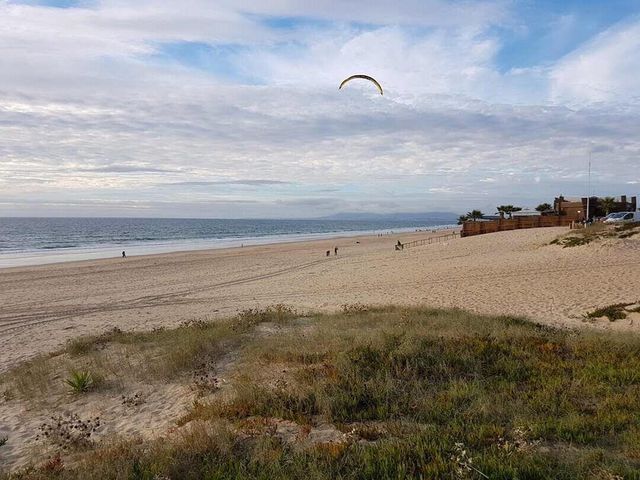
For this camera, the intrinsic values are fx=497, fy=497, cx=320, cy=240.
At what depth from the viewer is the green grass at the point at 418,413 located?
424 cm

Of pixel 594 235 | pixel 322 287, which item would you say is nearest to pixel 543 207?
pixel 594 235

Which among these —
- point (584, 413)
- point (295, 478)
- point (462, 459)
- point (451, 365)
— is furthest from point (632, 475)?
point (451, 365)

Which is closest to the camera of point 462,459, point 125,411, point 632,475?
point 632,475

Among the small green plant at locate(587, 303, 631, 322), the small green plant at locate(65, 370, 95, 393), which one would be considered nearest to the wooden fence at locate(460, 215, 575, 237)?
the small green plant at locate(587, 303, 631, 322)

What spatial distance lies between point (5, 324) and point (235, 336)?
1030 centimetres

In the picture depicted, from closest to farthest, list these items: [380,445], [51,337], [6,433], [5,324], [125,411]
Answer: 1. [380,445]
2. [6,433]
3. [125,411]
4. [51,337]
5. [5,324]

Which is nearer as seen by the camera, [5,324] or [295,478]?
[295,478]

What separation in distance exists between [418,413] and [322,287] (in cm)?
1679

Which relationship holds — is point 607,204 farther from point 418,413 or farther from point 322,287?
point 418,413

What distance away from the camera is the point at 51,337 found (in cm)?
1387

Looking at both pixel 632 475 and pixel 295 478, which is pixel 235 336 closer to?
pixel 295 478

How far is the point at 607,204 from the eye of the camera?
161 feet

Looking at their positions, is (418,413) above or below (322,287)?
above

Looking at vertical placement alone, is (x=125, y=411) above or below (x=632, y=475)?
below
